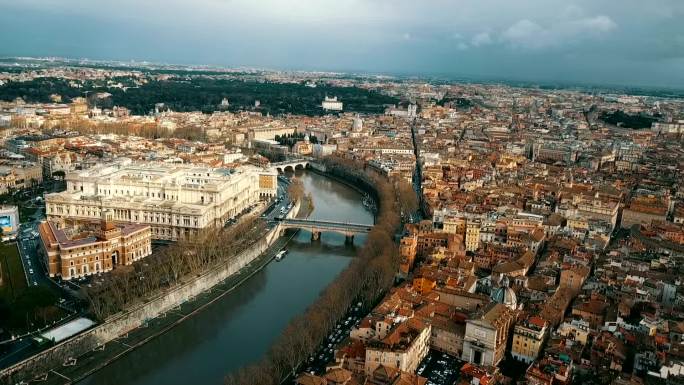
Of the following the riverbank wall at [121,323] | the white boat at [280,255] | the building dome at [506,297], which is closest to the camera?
the riverbank wall at [121,323]

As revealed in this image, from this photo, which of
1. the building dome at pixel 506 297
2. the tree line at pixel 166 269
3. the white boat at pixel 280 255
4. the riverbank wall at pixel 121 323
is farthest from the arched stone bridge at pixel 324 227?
the building dome at pixel 506 297

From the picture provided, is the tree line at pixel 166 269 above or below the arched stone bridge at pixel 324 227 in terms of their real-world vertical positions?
above

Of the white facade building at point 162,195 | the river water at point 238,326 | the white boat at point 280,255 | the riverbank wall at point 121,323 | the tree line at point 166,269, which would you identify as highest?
Result: the white facade building at point 162,195

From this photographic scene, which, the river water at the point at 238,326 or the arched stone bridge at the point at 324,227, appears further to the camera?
the arched stone bridge at the point at 324,227

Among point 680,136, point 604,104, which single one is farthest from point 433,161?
point 604,104

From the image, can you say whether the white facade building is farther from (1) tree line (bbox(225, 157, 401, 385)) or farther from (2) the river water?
(1) tree line (bbox(225, 157, 401, 385))

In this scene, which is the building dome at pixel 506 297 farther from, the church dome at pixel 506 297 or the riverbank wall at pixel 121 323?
the riverbank wall at pixel 121 323
